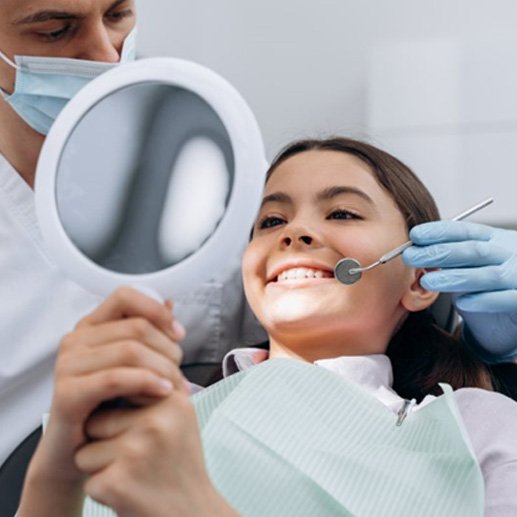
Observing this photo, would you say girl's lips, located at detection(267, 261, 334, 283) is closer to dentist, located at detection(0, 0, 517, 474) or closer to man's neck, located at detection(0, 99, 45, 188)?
dentist, located at detection(0, 0, 517, 474)

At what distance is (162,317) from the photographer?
767 millimetres

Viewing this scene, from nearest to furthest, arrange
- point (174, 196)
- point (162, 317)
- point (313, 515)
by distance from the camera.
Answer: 1. point (162, 317)
2. point (174, 196)
3. point (313, 515)

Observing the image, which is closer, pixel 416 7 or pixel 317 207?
pixel 317 207

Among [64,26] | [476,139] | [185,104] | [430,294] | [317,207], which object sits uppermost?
[185,104]

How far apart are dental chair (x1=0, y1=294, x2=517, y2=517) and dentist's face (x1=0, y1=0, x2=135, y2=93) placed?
1.77ft

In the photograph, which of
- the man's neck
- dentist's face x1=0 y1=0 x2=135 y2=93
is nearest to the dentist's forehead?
dentist's face x1=0 y1=0 x2=135 y2=93

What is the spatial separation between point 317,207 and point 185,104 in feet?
2.09

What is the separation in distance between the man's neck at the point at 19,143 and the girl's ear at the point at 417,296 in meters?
0.68

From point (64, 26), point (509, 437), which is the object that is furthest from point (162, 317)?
point (64, 26)

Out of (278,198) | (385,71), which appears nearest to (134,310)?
(278,198)

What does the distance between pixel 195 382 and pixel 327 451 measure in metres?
0.48

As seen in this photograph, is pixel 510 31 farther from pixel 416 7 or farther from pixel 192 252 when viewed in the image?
pixel 192 252

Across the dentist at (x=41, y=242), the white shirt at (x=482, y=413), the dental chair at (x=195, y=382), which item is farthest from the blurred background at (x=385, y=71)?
the white shirt at (x=482, y=413)

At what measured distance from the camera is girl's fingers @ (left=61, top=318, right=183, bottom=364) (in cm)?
75
